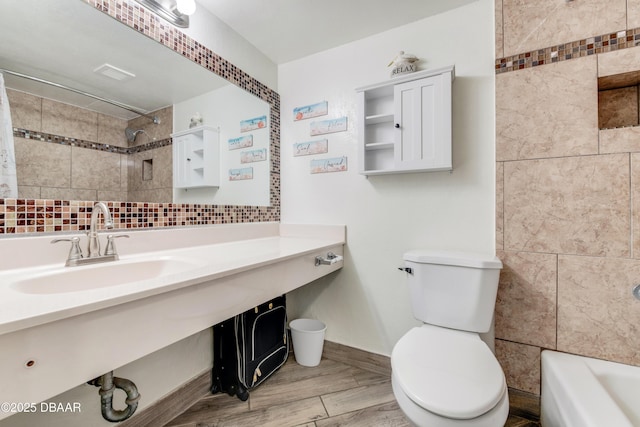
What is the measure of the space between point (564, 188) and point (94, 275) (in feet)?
6.55

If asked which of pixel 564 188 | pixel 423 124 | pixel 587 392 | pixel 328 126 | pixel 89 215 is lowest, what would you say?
pixel 587 392

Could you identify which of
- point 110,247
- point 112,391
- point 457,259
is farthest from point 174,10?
point 457,259

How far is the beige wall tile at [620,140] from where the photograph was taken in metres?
1.19

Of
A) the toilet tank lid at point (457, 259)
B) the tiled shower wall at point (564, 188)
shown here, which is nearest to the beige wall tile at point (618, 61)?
the tiled shower wall at point (564, 188)

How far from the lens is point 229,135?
5.94ft

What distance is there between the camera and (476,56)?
1.50 m

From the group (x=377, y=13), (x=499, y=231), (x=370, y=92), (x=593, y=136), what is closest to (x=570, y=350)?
(x=499, y=231)

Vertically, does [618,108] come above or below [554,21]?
below

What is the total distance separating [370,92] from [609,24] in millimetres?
1083

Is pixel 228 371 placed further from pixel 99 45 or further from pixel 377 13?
pixel 377 13

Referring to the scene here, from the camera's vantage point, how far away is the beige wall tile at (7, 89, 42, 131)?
94cm

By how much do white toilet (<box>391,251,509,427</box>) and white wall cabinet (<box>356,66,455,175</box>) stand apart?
20.0 inches

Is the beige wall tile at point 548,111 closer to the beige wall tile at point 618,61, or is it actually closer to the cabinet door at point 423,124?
the beige wall tile at point 618,61

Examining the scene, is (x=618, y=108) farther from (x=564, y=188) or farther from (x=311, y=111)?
(x=311, y=111)
